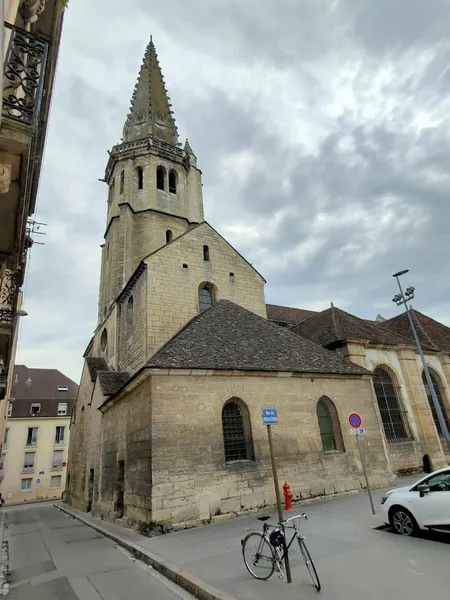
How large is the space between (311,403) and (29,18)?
481 inches

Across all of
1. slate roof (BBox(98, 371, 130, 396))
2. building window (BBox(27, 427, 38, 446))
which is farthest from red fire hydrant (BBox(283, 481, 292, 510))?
building window (BBox(27, 427, 38, 446))

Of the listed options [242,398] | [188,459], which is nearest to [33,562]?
[188,459]

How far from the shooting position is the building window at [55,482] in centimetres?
3528

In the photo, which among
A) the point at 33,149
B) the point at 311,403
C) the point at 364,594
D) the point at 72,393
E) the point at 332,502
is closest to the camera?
the point at 364,594

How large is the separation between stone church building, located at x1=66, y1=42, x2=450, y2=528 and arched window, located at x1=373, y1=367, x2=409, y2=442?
0.71 metres

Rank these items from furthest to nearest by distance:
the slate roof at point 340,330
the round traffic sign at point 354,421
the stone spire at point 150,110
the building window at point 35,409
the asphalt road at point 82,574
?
the building window at point 35,409 < the stone spire at point 150,110 < the slate roof at point 340,330 < the round traffic sign at point 354,421 < the asphalt road at point 82,574

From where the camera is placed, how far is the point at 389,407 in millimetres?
16406

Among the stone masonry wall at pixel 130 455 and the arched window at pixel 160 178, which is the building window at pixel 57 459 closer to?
the stone masonry wall at pixel 130 455

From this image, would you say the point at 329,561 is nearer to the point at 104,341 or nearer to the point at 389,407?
the point at 389,407

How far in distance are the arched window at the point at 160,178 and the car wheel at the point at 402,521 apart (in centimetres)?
2198

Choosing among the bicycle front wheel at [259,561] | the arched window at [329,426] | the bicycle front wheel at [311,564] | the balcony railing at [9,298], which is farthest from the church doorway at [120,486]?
the bicycle front wheel at [311,564]

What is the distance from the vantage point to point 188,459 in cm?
935

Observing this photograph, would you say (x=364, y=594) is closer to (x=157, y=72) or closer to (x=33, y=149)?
(x=33, y=149)

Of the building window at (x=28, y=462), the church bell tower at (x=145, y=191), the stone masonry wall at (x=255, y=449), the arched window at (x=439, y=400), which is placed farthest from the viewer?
the building window at (x=28, y=462)
